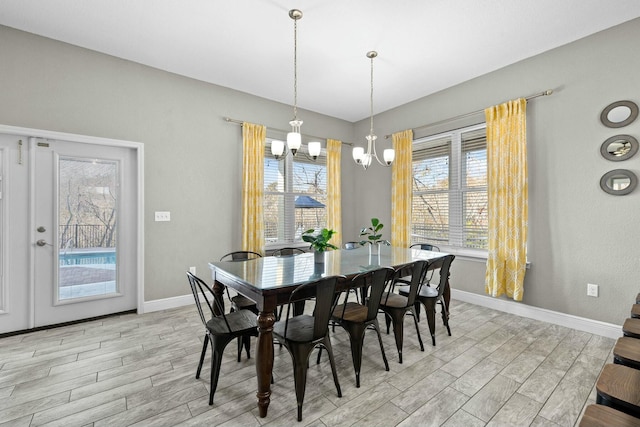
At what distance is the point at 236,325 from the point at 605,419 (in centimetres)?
191

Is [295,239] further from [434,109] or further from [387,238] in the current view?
[434,109]

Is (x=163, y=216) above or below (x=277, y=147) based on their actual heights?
below

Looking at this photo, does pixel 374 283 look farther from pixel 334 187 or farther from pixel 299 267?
pixel 334 187

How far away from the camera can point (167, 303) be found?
3.75m

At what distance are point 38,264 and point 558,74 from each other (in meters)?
6.09

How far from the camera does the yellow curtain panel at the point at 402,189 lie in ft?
15.4

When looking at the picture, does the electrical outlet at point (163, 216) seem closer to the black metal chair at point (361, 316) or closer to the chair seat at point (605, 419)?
the black metal chair at point (361, 316)

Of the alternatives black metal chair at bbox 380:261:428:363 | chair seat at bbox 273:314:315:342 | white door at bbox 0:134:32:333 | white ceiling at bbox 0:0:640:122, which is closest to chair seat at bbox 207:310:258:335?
chair seat at bbox 273:314:315:342

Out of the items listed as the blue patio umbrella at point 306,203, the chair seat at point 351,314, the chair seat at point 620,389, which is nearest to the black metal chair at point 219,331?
the chair seat at point 351,314

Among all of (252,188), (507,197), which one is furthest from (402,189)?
(252,188)

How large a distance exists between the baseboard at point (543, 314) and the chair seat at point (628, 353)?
6.46ft

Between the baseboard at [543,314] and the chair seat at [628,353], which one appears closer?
the chair seat at [628,353]

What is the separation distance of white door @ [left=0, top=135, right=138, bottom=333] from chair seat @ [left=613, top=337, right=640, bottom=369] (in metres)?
4.37

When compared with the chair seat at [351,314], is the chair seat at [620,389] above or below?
above
